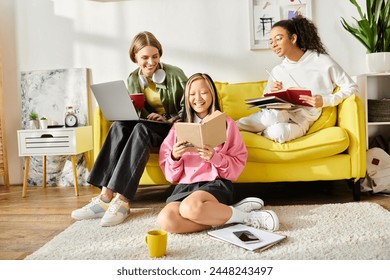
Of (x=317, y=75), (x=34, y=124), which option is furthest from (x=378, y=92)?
(x=34, y=124)

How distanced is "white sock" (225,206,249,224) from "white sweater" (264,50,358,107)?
925 millimetres

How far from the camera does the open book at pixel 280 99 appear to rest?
2078 mm

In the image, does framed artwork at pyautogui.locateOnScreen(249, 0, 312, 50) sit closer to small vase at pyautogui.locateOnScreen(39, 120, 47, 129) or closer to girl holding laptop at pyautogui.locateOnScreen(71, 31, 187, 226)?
girl holding laptop at pyautogui.locateOnScreen(71, 31, 187, 226)

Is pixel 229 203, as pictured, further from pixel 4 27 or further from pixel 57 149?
pixel 4 27

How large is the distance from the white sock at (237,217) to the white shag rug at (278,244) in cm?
13

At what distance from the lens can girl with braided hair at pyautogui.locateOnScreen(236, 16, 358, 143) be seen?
2199mm

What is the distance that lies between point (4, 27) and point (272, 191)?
7.88ft

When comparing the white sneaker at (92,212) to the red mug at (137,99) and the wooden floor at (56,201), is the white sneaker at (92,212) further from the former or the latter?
the red mug at (137,99)

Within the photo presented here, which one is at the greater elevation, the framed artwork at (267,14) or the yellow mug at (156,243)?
the framed artwork at (267,14)

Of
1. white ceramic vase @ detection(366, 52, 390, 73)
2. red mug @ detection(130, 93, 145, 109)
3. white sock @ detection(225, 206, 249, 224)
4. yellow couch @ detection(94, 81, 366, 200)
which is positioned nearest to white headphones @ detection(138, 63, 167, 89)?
red mug @ detection(130, 93, 145, 109)

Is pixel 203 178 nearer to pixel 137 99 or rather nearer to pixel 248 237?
pixel 248 237


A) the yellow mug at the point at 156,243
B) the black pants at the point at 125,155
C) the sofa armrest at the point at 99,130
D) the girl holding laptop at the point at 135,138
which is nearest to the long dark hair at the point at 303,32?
the girl holding laptop at the point at 135,138
